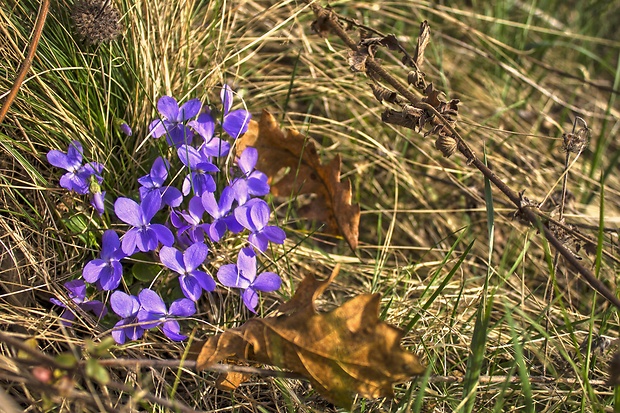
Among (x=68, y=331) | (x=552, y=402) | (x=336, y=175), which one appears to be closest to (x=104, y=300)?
(x=68, y=331)

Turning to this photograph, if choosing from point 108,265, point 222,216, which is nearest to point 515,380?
point 222,216

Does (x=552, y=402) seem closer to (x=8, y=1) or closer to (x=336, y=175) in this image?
(x=336, y=175)

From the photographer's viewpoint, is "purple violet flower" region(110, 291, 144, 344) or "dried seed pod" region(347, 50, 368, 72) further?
"dried seed pod" region(347, 50, 368, 72)

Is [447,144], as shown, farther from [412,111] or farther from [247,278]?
[247,278]

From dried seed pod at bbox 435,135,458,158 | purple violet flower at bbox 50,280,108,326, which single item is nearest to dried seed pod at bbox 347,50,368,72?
dried seed pod at bbox 435,135,458,158

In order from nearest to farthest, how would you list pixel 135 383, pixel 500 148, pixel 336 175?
pixel 135 383
pixel 336 175
pixel 500 148

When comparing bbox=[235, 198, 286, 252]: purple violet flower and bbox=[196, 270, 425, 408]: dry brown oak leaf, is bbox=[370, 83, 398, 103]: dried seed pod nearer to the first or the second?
bbox=[235, 198, 286, 252]: purple violet flower
